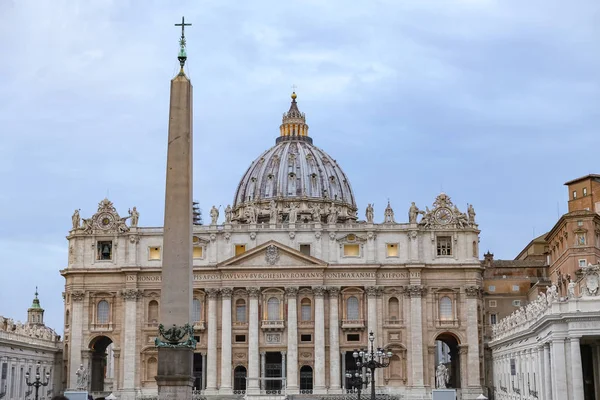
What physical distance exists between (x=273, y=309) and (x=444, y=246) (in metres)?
16.7

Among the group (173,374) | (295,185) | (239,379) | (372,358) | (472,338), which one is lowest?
(173,374)

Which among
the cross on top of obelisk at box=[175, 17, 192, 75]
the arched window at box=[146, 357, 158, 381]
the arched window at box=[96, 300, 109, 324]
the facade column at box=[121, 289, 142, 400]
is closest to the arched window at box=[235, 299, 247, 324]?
the arched window at box=[146, 357, 158, 381]

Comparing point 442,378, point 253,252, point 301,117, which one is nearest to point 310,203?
point 301,117

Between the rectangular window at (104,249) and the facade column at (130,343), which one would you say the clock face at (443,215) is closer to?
the facade column at (130,343)

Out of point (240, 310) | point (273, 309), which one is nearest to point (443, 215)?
point (273, 309)

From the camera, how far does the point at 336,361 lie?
8856 cm

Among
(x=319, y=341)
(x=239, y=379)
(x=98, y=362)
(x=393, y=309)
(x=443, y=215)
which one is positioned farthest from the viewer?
(x=98, y=362)

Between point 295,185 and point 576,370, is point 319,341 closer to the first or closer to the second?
point 295,185

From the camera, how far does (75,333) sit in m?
91.2

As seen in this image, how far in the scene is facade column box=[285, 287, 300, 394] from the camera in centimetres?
8812

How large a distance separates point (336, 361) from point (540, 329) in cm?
3334

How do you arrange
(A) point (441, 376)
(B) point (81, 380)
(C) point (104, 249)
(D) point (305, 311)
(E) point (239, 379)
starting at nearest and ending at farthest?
(A) point (441, 376)
(B) point (81, 380)
(E) point (239, 379)
(D) point (305, 311)
(C) point (104, 249)

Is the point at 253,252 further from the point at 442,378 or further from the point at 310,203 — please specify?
the point at 310,203

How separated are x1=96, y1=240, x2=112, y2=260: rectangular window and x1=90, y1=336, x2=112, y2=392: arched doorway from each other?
7.45 m
